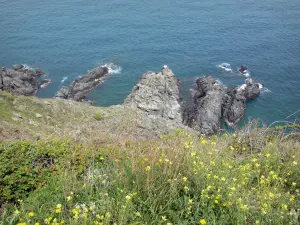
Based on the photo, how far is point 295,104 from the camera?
4566 cm

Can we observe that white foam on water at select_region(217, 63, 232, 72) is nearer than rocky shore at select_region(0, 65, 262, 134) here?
No

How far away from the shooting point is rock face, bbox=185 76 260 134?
44031 millimetres

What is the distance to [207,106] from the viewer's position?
45.3m

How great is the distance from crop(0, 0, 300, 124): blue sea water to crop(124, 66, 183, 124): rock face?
11.8 ft

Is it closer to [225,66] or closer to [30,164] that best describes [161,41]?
[225,66]

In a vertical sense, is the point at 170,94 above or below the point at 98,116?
below

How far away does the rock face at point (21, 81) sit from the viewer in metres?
51.0

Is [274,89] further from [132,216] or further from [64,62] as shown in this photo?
[132,216]

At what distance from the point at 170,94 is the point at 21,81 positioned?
87.1 ft

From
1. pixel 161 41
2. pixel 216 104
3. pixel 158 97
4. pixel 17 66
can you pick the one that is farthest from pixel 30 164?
pixel 161 41

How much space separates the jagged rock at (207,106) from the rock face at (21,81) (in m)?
27.6

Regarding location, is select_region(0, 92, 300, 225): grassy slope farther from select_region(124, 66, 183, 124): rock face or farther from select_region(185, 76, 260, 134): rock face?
select_region(185, 76, 260, 134): rock face

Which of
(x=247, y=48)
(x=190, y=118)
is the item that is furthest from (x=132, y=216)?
(x=247, y=48)

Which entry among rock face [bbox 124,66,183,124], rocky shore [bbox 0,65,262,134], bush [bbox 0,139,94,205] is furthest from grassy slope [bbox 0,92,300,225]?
rock face [bbox 124,66,183,124]
